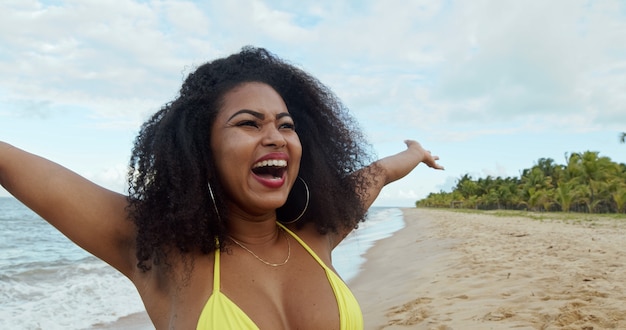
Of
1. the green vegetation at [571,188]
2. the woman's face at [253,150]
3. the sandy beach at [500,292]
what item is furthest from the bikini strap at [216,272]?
the green vegetation at [571,188]

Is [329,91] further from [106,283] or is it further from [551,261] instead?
[106,283]

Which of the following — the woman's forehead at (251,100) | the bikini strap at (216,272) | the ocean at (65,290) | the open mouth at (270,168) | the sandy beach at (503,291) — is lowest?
the ocean at (65,290)

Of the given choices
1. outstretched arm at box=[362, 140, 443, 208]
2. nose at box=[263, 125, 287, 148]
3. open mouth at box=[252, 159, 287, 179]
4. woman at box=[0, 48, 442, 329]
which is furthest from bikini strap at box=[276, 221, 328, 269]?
outstretched arm at box=[362, 140, 443, 208]

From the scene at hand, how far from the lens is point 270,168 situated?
6.81ft

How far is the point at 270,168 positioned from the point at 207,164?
0.84ft

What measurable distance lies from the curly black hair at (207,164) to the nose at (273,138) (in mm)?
250

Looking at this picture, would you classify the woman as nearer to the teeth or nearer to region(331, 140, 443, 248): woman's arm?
the teeth

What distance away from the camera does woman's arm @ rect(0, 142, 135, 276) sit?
6.07 ft

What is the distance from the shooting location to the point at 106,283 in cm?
953

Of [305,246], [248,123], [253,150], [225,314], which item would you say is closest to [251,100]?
[248,123]

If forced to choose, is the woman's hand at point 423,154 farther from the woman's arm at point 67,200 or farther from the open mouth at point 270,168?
the woman's arm at point 67,200

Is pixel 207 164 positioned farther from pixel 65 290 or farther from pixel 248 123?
pixel 65 290

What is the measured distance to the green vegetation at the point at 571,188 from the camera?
4291 centimetres

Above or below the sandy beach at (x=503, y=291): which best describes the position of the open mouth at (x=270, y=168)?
above
